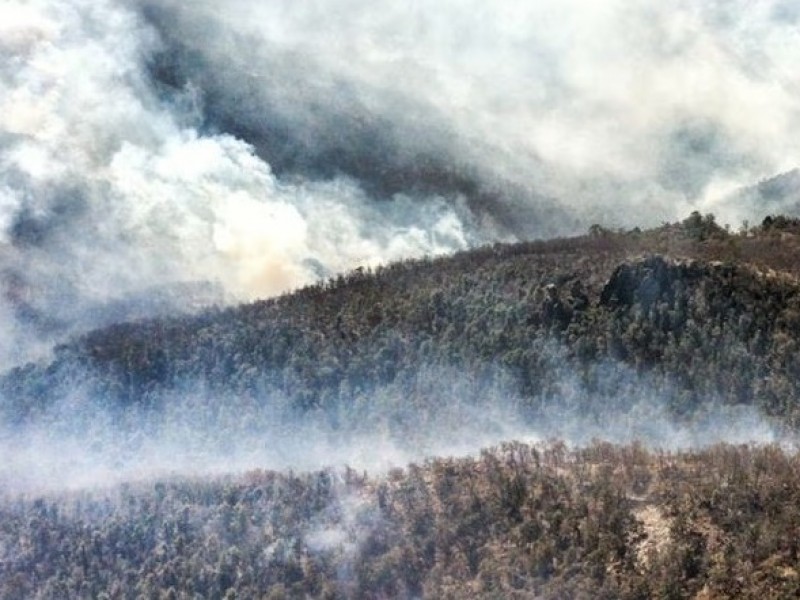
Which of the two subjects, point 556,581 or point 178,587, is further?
point 178,587

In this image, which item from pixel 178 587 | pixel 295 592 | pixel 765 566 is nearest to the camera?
pixel 765 566

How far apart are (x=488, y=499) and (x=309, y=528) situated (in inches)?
1266

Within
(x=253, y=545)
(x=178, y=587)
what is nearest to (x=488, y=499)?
(x=253, y=545)

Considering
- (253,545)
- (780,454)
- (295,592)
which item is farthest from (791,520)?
(253,545)

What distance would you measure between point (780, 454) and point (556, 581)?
143 ft

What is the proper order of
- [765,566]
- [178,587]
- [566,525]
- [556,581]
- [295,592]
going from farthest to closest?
[178,587]
[295,592]
[566,525]
[556,581]
[765,566]

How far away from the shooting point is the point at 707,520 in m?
161

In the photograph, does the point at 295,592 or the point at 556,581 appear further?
the point at 295,592

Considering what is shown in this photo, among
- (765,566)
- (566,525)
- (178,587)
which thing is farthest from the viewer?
(178,587)

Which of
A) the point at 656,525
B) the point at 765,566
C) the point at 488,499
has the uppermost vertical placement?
the point at 488,499

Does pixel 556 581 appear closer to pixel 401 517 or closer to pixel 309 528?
pixel 401 517

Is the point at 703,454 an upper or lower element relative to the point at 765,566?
upper

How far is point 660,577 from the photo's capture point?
6033 inches

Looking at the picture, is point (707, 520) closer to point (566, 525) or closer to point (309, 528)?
point (566, 525)
